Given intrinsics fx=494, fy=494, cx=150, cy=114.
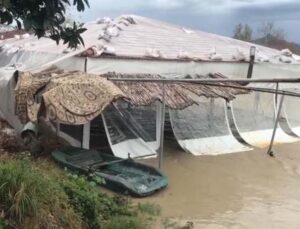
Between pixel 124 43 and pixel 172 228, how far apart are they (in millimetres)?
7371

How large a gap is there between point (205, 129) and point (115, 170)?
4.22 m

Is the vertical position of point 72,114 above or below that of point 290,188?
above

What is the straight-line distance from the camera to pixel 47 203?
16.7ft

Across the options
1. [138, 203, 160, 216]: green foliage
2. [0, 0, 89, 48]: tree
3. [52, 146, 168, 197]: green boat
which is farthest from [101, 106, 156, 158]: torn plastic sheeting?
[0, 0, 89, 48]: tree

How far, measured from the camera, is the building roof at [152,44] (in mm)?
13086

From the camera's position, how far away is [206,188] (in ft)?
32.4

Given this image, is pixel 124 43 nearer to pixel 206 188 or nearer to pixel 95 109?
pixel 95 109

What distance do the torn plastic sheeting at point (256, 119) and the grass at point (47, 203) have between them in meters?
8.17

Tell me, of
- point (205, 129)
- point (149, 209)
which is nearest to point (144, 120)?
point (205, 129)

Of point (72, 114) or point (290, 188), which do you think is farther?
point (290, 188)

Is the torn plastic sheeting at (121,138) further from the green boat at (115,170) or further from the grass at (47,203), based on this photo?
the grass at (47,203)

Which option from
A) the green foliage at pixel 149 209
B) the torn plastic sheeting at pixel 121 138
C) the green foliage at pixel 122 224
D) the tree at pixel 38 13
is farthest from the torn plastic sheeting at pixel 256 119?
the tree at pixel 38 13

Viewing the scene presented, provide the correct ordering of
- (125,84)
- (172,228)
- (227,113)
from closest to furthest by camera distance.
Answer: (172,228), (125,84), (227,113)

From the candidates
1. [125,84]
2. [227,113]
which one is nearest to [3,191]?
[125,84]
